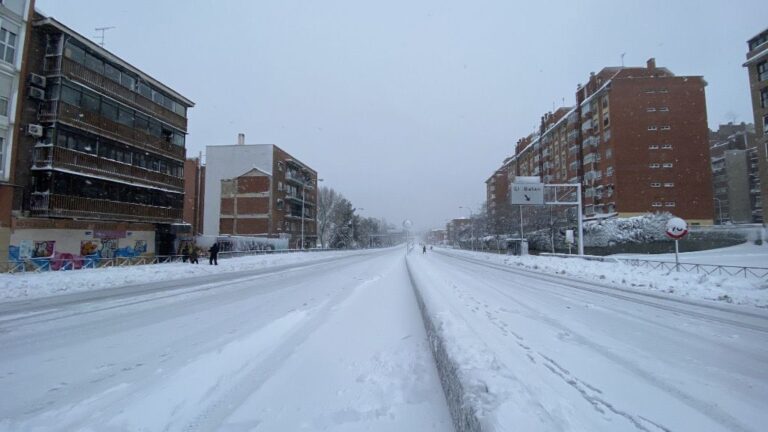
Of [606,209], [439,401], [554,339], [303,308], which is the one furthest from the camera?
[606,209]

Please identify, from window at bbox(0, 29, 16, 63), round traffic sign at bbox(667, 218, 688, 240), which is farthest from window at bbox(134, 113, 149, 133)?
round traffic sign at bbox(667, 218, 688, 240)

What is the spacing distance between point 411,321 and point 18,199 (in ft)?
82.1

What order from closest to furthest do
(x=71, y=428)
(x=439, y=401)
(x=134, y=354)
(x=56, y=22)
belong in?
1. (x=71, y=428)
2. (x=439, y=401)
3. (x=134, y=354)
4. (x=56, y=22)

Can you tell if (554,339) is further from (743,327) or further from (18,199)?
(18,199)

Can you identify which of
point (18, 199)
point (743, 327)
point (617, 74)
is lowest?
point (743, 327)

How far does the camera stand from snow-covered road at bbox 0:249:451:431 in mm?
3250

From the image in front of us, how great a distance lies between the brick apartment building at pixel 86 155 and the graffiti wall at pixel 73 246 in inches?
2.4

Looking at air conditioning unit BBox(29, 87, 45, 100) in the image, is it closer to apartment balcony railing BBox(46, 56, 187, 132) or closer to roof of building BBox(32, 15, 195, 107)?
apartment balcony railing BBox(46, 56, 187, 132)

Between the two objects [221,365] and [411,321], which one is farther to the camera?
[411,321]

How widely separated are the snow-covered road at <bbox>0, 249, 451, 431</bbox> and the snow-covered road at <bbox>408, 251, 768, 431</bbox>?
620mm

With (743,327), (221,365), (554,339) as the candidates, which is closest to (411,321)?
(554,339)

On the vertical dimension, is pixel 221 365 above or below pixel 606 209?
below

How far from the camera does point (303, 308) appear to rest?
29.2ft

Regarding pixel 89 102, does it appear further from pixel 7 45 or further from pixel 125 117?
pixel 7 45
